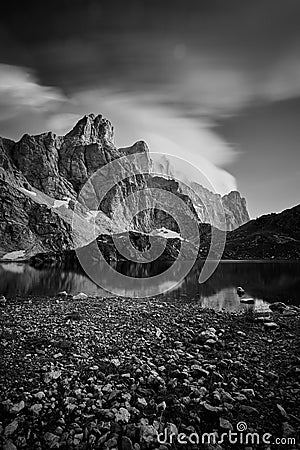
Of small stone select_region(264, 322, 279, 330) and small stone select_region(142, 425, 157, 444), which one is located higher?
small stone select_region(142, 425, 157, 444)

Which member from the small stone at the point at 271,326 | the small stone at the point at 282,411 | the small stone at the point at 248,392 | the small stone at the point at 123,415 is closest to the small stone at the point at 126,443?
the small stone at the point at 123,415

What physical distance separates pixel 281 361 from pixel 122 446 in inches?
399

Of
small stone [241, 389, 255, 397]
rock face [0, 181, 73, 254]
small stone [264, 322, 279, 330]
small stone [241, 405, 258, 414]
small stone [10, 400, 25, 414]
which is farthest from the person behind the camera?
rock face [0, 181, 73, 254]

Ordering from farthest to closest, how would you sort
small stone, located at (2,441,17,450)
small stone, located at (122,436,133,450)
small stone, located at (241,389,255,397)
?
small stone, located at (241,389,255,397) → small stone, located at (122,436,133,450) → small stone, located at (2,441,17,450)

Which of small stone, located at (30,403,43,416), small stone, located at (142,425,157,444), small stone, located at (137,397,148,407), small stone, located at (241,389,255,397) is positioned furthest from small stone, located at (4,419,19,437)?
small stone, located at (241,389,255,397)

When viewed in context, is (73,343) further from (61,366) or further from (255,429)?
(255,429)

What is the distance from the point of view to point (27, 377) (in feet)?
37.8

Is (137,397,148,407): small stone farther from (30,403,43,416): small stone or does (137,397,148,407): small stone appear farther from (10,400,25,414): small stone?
(10,400,25,414): small stone

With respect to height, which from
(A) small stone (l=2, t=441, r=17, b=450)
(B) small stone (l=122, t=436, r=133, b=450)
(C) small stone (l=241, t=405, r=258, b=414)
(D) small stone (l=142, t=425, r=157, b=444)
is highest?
(A) small stone (l=2, t=441, r=17, b=450)

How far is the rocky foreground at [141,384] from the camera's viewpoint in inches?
333

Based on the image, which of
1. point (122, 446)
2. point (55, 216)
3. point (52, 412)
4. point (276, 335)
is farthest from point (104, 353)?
point (55, 216)

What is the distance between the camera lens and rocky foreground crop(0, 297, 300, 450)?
8453mm

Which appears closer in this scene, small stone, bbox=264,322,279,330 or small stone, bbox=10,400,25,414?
small stone, bbox=10,400,25,414

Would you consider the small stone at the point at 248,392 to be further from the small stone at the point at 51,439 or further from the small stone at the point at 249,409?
the small stone at the point at 51,439
